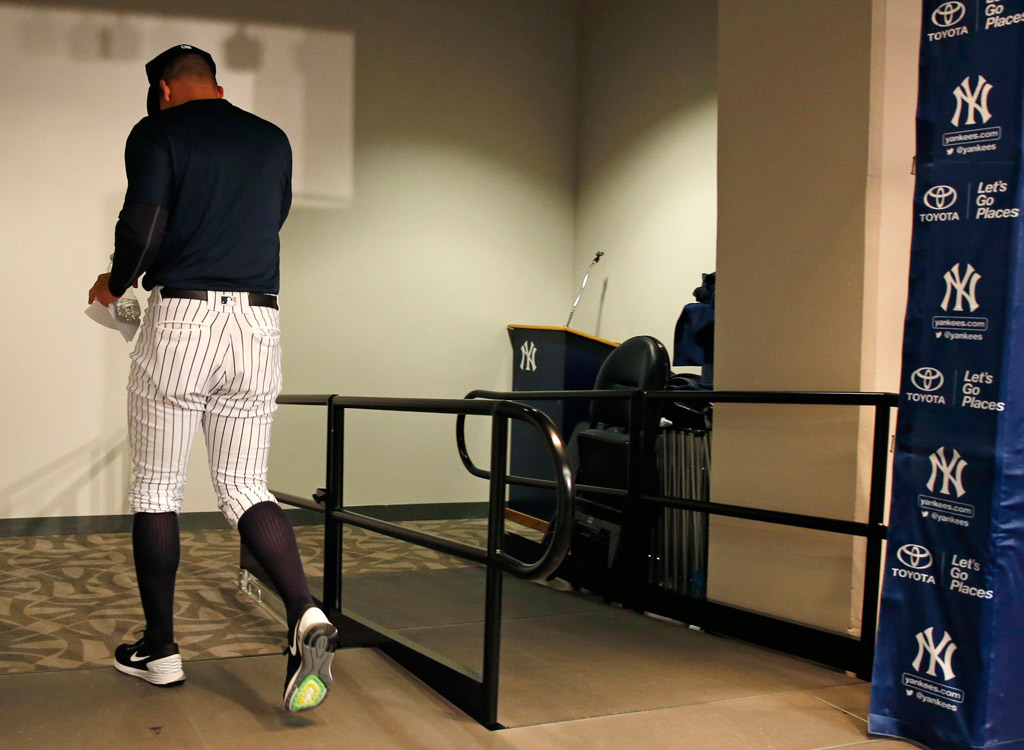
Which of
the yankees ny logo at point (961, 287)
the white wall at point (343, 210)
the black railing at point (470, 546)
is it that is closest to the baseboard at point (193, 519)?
the white wall at point (343, 210)

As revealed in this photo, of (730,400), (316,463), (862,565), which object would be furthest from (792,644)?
(316,463)

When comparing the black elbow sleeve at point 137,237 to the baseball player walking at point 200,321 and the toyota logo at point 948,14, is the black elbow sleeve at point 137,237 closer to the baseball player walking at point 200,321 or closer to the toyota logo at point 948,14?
the baseball player walking at point 200,321

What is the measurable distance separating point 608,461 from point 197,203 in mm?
2026

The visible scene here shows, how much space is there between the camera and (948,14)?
6.96ft

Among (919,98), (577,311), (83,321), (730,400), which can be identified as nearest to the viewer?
(919,98)

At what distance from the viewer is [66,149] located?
16.8 ft

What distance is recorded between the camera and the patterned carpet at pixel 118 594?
2.81 m

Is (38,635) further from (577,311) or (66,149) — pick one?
(577,311)

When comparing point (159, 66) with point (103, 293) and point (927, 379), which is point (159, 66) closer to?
point (103, 293)

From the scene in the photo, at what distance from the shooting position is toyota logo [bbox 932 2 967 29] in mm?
2096

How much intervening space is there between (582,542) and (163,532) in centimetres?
185

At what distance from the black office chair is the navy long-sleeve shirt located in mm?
1654

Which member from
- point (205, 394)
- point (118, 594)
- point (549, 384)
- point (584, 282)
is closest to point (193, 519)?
point (118, 594)

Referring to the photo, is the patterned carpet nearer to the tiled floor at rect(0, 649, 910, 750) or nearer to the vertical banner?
the tiled floor at rect(0, 649, 910, 750)
